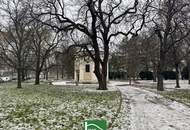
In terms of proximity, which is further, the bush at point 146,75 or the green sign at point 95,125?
the bush at point 146,75

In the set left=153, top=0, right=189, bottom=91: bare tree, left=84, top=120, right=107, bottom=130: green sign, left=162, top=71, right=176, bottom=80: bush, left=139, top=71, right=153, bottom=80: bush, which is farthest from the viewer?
left=162, top=71, right=176, bottom=80: bush

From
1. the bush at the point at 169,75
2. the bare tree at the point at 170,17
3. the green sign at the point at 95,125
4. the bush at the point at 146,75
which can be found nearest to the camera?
the green sign at the point at 95,125

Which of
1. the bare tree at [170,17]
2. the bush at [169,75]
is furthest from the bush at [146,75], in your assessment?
the bare tree at [170,17]

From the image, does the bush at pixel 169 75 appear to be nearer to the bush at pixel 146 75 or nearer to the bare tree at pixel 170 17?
the bush at pixel 146 75

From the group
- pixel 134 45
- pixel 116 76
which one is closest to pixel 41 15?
pixel 134 45

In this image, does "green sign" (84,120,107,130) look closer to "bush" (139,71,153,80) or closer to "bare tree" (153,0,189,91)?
"bare tree" (153,0,189,91)

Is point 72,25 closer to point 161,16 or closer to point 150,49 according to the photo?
point 161,16

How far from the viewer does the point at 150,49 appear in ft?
168

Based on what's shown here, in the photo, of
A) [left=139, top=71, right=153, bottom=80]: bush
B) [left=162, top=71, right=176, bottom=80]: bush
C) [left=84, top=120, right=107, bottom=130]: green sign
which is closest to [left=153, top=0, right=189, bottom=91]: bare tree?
[left=84, top=120, right=107, bottom=130]: green sign

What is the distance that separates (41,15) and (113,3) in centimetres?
802

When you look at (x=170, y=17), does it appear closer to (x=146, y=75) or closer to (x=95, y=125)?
(x=95, y=125)

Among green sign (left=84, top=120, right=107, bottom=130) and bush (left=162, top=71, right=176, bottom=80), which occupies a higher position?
bush (left=162, top=71, right=176, bottom=80)

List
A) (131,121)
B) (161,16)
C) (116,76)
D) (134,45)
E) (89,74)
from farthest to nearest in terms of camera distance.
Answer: (116,76) → (89,74) → (134,45) → (161,16) → (131,121)

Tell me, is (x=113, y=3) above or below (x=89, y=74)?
above
